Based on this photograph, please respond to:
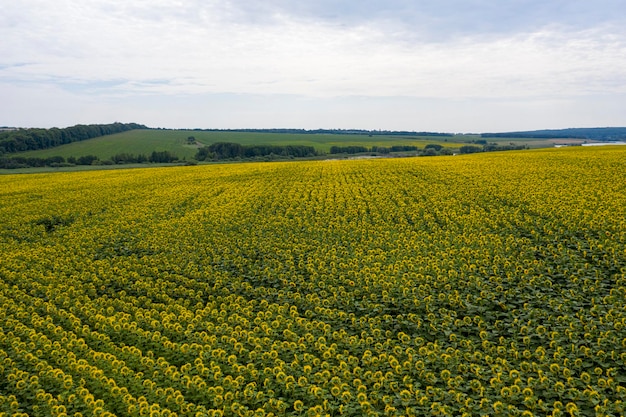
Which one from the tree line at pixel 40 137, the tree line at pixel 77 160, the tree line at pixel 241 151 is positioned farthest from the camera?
the tree line at pixel 241 151

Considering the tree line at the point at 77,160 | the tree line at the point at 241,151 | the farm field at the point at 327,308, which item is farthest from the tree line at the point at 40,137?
the farm field at the point at 327,308

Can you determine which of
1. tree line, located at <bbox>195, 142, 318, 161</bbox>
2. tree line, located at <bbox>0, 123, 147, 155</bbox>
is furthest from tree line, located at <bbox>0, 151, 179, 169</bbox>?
tree line, located at <bbox>0, 123, 147, 155</bbox>

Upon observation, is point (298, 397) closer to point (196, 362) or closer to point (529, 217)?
point (196, 362)

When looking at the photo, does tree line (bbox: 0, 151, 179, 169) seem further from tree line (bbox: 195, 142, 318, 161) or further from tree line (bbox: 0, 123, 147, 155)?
tree line (bbox: 0, 123, 147, 155)

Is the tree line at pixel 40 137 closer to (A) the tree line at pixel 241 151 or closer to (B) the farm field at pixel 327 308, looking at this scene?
(A) the tree line at pixel 241 151

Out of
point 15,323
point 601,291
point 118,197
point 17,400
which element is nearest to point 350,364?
point 17,400
